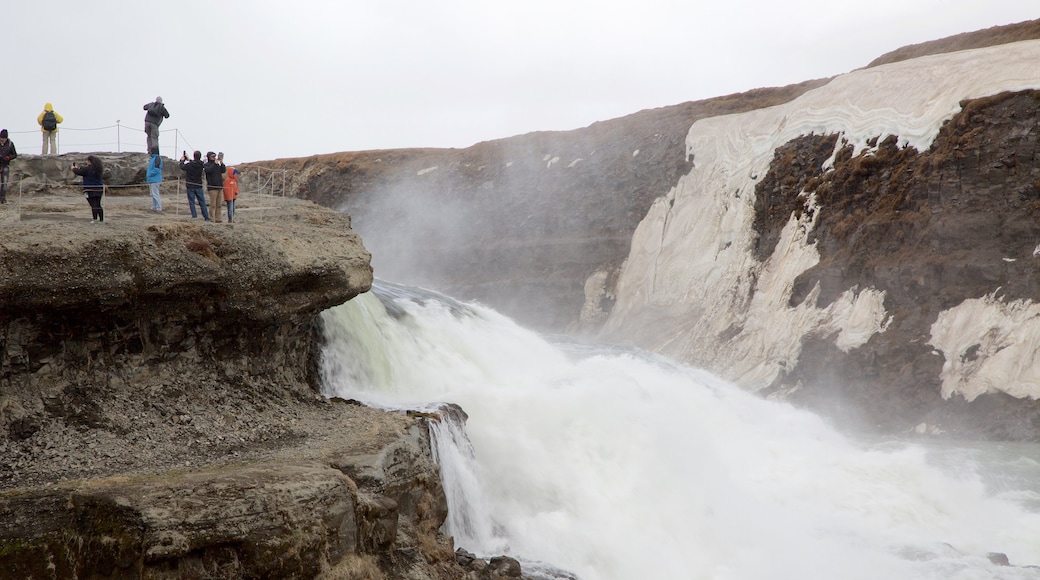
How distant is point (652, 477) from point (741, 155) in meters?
17.6

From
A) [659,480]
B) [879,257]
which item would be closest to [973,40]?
[879,257]

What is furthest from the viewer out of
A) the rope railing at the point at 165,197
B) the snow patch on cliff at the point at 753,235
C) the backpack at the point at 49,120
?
the snow patch on cliff at the point at 753,235

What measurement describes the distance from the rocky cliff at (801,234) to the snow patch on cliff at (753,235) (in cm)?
7

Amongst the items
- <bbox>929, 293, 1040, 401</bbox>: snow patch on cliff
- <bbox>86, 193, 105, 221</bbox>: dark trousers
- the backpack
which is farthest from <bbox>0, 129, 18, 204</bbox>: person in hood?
<bbox>929, 293, 1040, 401</bbox>: snow patch on cliff

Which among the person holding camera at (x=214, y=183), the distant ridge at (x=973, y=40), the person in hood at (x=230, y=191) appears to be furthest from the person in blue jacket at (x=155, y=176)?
the distant ridge at (x=973, y=40)

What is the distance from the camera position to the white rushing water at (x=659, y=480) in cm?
1177

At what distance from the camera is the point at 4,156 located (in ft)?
42.8

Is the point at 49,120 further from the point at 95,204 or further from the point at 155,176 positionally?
the point at 95,204

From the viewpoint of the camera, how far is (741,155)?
28.8 meters

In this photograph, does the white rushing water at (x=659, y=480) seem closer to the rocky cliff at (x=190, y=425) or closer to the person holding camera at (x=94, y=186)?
the rocky cliff at (x=190, y=425)

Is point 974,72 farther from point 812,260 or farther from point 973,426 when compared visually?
point 973,426

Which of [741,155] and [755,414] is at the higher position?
[741,155]

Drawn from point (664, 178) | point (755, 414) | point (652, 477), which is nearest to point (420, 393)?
point (652, 477)

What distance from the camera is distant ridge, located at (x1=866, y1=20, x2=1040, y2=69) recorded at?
2511 centimetres
